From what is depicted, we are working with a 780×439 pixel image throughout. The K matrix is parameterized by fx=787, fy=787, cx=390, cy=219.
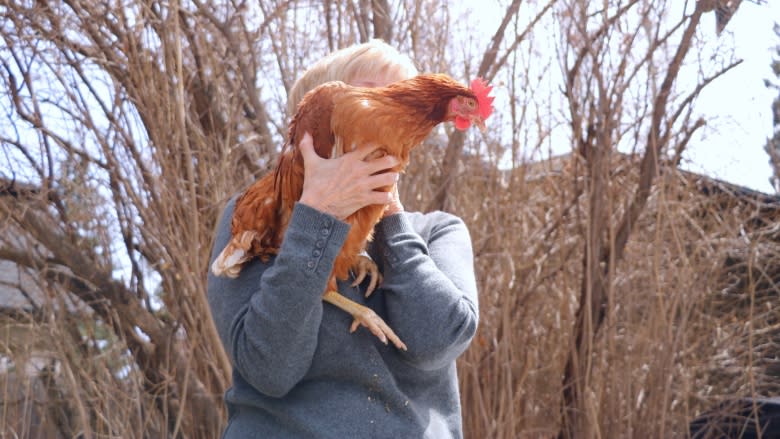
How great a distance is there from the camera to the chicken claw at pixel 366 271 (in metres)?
1.51

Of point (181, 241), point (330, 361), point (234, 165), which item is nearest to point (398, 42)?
point (234, 165)

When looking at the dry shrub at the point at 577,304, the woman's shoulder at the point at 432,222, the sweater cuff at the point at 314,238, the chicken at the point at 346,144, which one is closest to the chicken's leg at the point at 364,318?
the chicken at the point at 346,144

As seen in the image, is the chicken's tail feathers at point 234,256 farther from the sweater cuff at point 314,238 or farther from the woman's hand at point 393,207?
the woman's hand at point 393,207

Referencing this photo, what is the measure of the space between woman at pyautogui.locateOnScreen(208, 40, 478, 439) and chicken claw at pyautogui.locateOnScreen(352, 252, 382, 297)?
0.7 inches

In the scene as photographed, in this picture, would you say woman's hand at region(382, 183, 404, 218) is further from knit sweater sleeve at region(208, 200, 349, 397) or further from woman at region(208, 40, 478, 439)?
knit sweater sleeve at region(208, 200, 349, 397)

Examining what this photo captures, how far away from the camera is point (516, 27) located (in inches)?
150

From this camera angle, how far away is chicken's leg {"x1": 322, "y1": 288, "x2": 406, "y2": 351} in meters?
1.39

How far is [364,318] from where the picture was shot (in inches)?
55.1

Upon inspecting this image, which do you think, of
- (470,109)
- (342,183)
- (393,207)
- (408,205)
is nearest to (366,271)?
(393,207)

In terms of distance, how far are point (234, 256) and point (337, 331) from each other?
0.77 feet

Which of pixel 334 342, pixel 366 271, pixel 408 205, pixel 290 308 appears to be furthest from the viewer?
pixel 408 205

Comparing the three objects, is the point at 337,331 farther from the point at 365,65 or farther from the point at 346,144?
the point at 365,65

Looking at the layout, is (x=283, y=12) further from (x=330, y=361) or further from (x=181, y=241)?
(x=330, y=361)

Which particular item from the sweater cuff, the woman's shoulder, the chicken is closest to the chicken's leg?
the chicken
